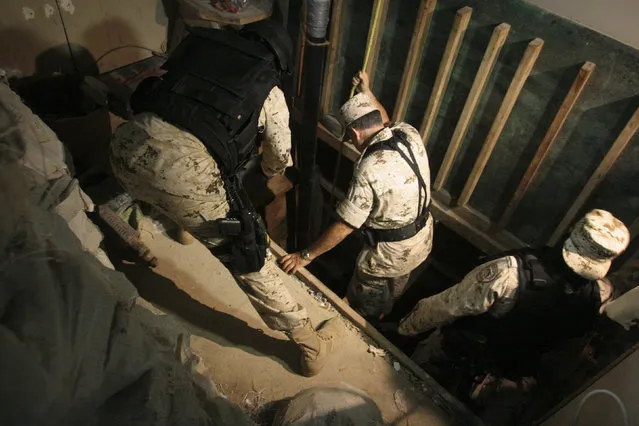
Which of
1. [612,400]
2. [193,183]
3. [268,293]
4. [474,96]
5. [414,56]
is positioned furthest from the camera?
[414,56]

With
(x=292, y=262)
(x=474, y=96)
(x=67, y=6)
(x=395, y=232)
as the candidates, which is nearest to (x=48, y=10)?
(x=67, y=6)

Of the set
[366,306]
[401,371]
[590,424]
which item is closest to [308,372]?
[401,371]

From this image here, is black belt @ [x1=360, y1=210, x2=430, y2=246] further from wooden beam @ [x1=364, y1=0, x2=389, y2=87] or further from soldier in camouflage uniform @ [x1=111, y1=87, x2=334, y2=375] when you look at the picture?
wooden beam @ [x1=364, y1=0, x2=389, y2=87]

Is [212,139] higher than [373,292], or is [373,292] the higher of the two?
[212,139]

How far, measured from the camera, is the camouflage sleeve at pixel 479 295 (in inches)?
96.3

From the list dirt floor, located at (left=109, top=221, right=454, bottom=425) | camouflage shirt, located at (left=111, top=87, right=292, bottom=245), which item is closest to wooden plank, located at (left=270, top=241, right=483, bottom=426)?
dirt floor, located at (left=109, top=221, right=454, bottom=425)

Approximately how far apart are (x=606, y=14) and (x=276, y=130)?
2.01 m

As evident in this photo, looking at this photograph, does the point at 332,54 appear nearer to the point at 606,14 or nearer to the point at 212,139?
the point at 212,139

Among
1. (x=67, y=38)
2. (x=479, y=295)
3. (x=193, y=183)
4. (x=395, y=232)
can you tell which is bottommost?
(x=395, y=232)

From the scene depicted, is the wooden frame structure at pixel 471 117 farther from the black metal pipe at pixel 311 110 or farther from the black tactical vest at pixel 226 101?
the black tactical vest at pixel 226 101

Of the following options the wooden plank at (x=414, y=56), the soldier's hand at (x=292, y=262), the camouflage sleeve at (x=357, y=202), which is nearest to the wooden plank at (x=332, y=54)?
the wooden plank at (x=414, y=56)

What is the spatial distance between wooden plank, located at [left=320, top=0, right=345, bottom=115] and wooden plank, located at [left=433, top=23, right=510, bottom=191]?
120 cm

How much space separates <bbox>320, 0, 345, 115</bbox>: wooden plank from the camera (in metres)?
3.35

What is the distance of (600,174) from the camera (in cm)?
271
